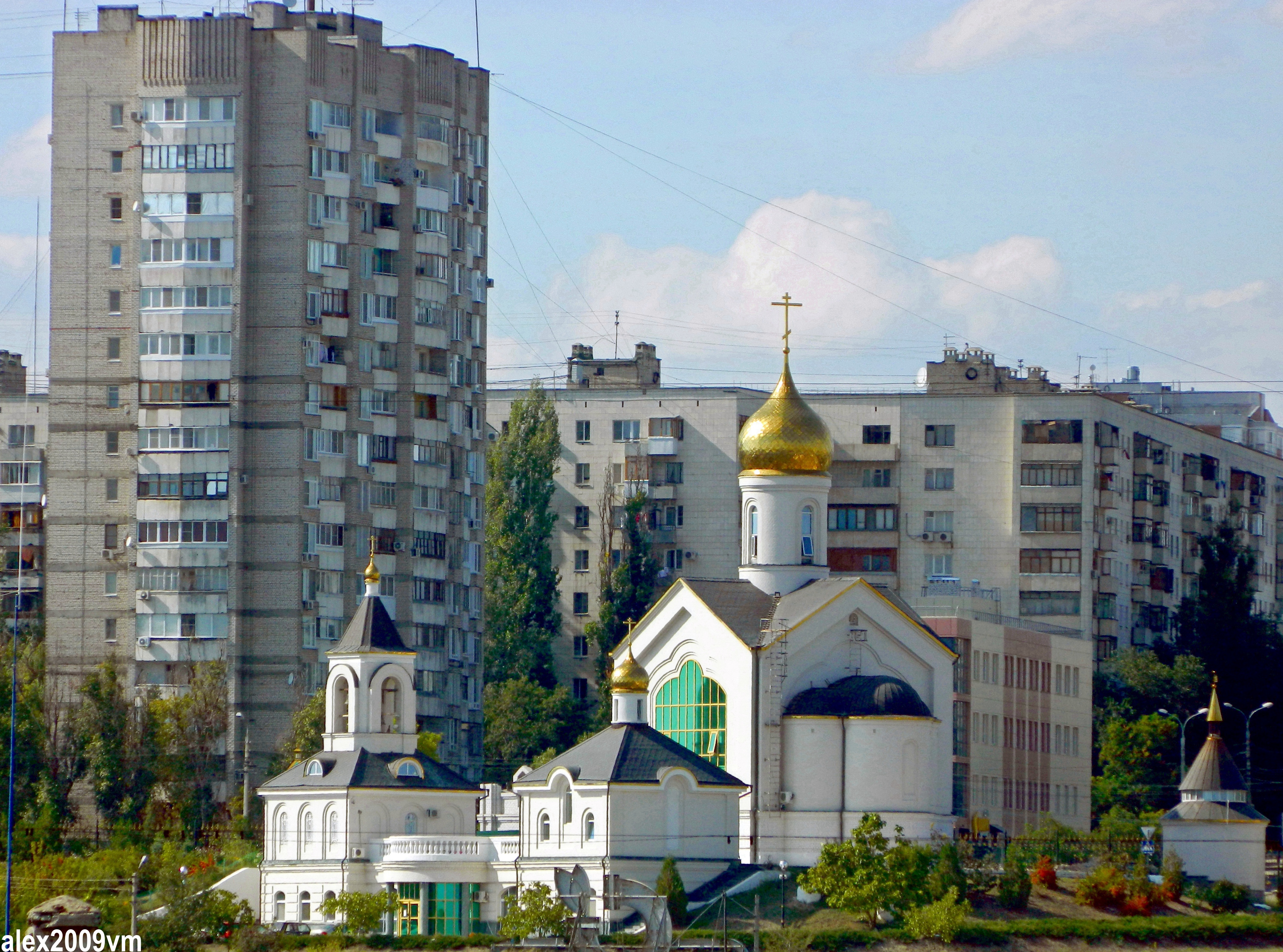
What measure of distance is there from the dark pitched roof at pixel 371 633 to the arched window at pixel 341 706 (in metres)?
0.63

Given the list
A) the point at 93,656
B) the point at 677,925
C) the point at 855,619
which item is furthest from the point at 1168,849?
the point at 93,656

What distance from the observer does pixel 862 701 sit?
56.8 metres

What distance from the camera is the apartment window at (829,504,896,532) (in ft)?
293

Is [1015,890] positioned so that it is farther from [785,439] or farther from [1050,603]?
[1050,603]

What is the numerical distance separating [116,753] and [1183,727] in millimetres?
27451

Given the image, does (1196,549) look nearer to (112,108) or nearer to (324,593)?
(324,593)

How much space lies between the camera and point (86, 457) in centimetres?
7669

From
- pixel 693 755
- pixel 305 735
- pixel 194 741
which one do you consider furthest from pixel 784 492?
pixel 194 741

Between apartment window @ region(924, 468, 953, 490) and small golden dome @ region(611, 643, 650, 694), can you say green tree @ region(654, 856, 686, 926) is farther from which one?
apartment window @ region(924, 468, 953, 490)

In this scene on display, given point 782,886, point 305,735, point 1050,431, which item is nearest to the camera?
point 782,886

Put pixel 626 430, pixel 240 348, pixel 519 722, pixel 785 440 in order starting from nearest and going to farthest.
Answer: pixel 785 440
pixel 240 348
pixel 519 722
pixel 626 430

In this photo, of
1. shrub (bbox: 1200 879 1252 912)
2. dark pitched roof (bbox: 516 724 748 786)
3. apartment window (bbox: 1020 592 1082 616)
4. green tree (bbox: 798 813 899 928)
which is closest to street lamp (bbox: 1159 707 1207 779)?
apartment window (bbox: 1020 592 1082 616)

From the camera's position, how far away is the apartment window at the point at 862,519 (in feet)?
293

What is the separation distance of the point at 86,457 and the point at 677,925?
3078 centimetres
